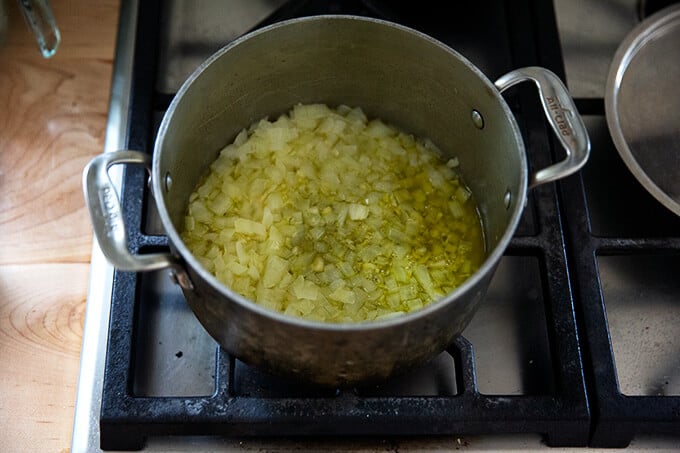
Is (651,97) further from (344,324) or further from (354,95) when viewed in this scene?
(344,324)

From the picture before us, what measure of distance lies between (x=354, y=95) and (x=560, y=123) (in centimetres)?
28

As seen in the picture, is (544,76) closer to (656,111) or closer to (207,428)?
(656,111)

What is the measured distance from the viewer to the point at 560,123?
73 centimetres

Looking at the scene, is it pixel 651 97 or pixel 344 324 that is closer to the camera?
pixel 344 324

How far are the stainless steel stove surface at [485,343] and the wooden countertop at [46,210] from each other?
0.03 meters

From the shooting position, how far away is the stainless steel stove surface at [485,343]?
761 millimetres

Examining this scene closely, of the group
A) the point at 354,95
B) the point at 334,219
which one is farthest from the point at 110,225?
the point at 354,95

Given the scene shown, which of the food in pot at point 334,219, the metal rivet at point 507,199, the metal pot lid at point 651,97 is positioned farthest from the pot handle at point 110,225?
the metal pot lid at point 651,97

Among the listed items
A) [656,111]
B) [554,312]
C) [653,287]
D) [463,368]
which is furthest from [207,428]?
[656,111]

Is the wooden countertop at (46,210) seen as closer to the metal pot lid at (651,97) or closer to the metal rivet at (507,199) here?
the metal rivet at (507,199)

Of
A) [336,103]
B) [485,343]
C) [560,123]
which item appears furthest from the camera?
[336,103]

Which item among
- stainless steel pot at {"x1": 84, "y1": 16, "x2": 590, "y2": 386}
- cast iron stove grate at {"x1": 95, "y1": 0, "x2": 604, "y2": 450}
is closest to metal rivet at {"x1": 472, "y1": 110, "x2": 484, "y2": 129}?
stainless steel pot at {"x1": 84, "y1": 16, "x2": 590, "y2": 386}

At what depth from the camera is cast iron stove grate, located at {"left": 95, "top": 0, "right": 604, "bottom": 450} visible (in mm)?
755

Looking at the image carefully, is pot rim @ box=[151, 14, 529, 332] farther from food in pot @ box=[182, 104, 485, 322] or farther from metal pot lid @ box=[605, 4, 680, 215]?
metal pot lid @ box=[605, 4, 680, 215]
